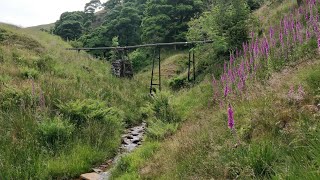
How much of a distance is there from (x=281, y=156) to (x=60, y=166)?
543 centimetres

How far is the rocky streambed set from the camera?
7.70 m

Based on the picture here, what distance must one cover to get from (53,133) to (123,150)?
7.35 feet

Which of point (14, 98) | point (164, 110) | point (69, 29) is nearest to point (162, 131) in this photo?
point (164, 110)

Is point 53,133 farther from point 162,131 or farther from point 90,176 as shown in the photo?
point 162,131

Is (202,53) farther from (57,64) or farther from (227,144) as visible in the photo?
(227,144)

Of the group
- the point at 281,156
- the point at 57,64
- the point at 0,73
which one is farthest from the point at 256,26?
the point at 281,156

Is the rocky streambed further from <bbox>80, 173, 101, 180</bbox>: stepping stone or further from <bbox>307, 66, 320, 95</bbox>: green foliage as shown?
<bbox>307, 66, 320, 95</bbox>: green foliage

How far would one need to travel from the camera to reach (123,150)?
9953 millimetres

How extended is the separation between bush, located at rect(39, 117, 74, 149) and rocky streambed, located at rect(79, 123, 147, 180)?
1.26 m

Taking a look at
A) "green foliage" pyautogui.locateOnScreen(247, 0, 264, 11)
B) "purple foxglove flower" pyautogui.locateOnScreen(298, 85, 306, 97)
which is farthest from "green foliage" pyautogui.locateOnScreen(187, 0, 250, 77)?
"green foliage" pyautogui.locateOnScreen(247, 0, 264, 11)

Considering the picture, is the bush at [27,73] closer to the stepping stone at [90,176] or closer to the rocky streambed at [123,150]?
the rocky streambed at [123,150]

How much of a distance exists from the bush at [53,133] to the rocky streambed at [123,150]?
4.15ft

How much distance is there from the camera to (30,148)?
8008 mm

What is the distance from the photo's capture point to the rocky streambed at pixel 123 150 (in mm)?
7699
